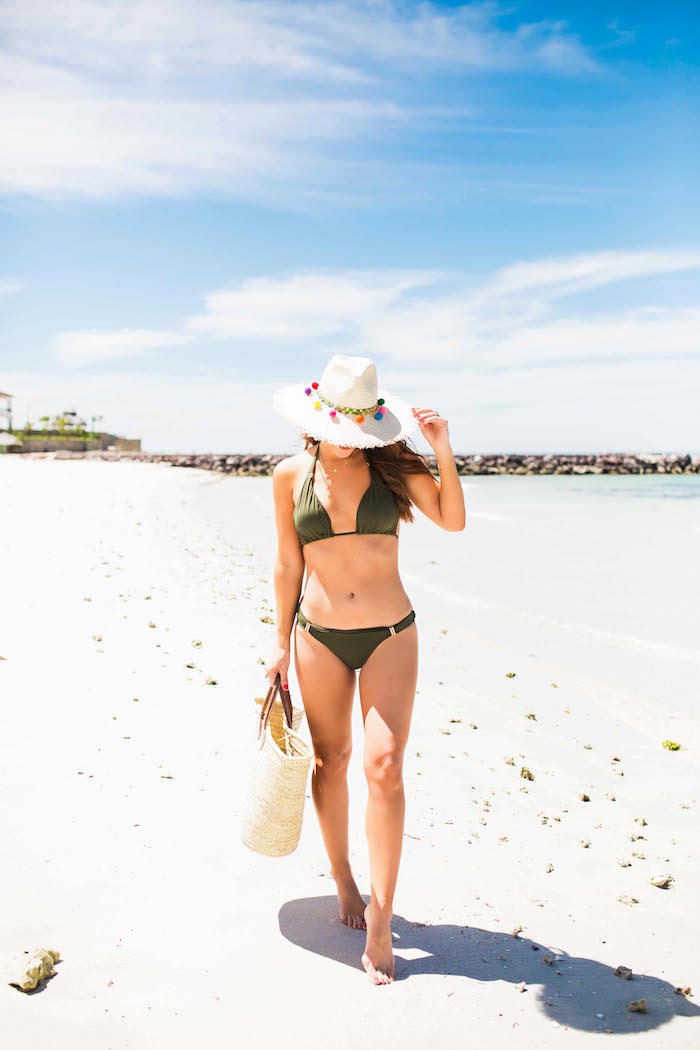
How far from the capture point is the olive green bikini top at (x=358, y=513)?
3262 mm

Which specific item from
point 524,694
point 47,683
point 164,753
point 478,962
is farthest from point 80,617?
point 478,962

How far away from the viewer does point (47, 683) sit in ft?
18.3

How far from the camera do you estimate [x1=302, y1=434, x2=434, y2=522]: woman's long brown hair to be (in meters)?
3.35

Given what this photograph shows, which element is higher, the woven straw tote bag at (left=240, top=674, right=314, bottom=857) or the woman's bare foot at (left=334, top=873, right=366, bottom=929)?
the woven straw tote bag at (left=240, top=674, right=314, bottom=857)

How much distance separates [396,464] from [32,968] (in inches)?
85.9

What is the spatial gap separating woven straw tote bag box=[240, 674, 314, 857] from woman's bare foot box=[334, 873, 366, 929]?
263 mm

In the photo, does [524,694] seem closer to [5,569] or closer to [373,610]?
[373,610]

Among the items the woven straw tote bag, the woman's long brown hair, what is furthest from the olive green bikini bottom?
the woman's long brown hair

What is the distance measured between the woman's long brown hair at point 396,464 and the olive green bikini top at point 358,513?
0.14 feet

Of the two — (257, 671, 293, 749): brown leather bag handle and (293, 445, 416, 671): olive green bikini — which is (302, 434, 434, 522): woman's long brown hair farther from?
(257, 671, 293, 749): brown leather bag handle

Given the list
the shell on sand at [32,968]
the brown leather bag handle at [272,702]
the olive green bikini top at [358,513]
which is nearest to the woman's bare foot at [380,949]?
the brown leather bag handle at [272,702]

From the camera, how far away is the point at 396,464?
3361mm

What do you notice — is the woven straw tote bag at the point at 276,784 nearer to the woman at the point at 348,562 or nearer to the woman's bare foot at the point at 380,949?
the woman at the point at 348,562

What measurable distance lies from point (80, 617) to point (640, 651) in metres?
5.77
